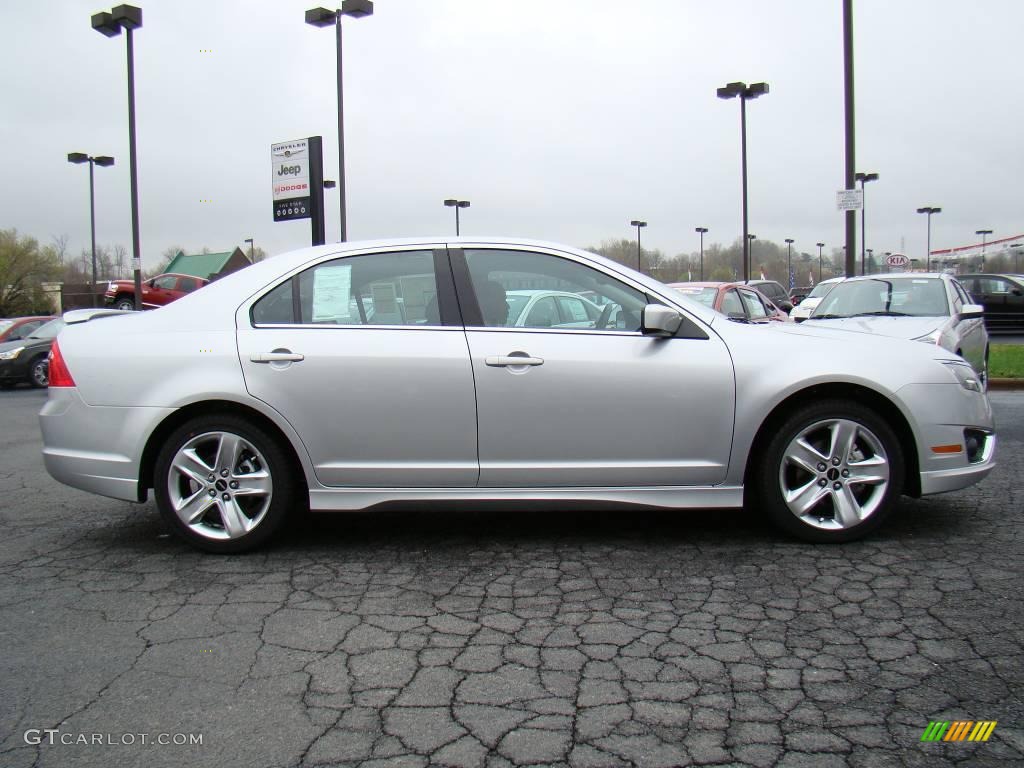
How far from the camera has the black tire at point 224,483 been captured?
4.53 metres

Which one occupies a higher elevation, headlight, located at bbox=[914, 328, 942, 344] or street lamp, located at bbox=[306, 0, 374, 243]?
street lamp, located at bbox=[306, 0, 374, 243]

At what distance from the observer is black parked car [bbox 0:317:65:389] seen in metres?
18.0

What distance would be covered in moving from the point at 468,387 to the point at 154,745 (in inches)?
87.7

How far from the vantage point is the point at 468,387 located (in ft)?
14.6

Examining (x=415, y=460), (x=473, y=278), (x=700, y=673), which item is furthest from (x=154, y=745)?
(x=473, y=278)

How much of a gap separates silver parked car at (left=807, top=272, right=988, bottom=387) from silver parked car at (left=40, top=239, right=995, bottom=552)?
4721mm

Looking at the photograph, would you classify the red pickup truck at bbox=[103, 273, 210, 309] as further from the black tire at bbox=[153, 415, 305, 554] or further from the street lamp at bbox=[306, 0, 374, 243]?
the black tire at bbox=[153, 415, 305, 554]

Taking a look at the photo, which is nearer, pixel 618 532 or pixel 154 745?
pixel 154 745

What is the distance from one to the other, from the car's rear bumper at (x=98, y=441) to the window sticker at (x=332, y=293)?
0.91m

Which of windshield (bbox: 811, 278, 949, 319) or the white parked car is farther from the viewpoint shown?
the white parked car

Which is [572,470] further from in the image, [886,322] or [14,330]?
[14,330]

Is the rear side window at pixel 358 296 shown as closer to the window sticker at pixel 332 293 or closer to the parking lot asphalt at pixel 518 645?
the window sticker at pixel 332 293

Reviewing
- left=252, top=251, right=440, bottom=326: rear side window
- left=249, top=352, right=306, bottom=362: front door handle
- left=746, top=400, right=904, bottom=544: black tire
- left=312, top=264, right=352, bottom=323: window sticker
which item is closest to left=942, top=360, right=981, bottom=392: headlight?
left=746, top=400, right=904, bottom=544: black tire

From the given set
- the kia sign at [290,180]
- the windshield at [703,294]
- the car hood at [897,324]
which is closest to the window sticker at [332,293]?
the car hood at [897,324]
